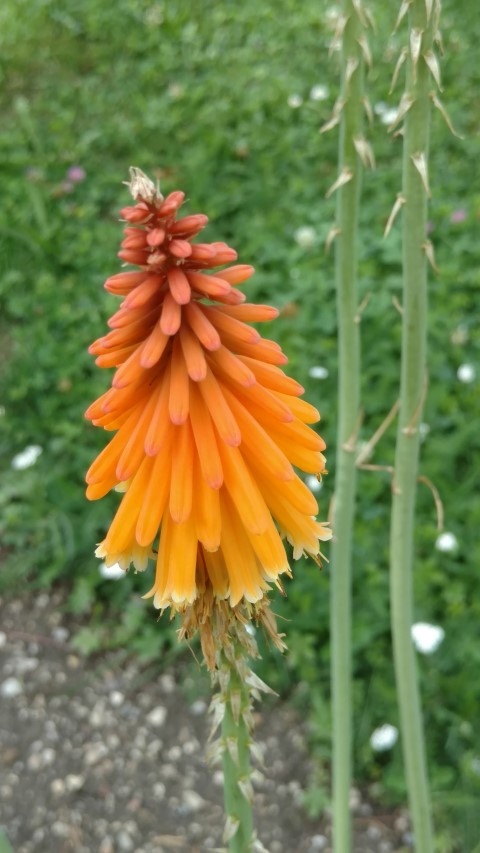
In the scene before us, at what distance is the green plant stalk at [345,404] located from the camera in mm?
1734

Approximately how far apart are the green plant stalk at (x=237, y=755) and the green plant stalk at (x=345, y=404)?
815 mm

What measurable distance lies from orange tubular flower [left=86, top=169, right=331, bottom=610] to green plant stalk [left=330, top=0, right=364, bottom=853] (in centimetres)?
68

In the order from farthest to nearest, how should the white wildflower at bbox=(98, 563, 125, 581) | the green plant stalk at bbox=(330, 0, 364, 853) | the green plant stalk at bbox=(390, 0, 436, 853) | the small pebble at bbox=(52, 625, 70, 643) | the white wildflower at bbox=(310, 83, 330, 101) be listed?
the white wildflower at bbox=(310, 83, 330, 101) → the small pebble at bbox=(52, 625, 70, 643) → the white wildflower at bbox=(98, 563, 125, 581) → the green plant stalk at bbox=(330, 0, 364, 853) → the green plant stalk at bbox=(390, 0, 436, 853)

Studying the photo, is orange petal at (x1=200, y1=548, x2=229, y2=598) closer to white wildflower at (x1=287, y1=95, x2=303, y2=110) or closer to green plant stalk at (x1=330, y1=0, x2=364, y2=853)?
green plant stalk at (x1=330, y1=0, x2=364, y2=853)

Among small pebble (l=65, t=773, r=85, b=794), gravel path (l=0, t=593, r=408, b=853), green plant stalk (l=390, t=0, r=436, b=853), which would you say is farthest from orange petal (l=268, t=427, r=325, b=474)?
small pebble (l=65, t=773, r=85, b=794)

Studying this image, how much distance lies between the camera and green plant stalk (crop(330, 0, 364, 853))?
1.73m

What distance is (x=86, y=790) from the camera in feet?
11.3

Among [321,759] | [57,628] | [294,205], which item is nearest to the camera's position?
[321,759]

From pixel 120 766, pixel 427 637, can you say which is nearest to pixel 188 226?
pixel 427 637

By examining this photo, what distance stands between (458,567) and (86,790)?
1.78 m

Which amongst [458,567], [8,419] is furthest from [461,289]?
[8,419]

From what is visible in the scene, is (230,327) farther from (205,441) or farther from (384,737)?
(384,737)

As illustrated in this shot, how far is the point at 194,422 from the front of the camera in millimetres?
1223

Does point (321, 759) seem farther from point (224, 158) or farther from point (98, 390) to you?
point (224, 158)
